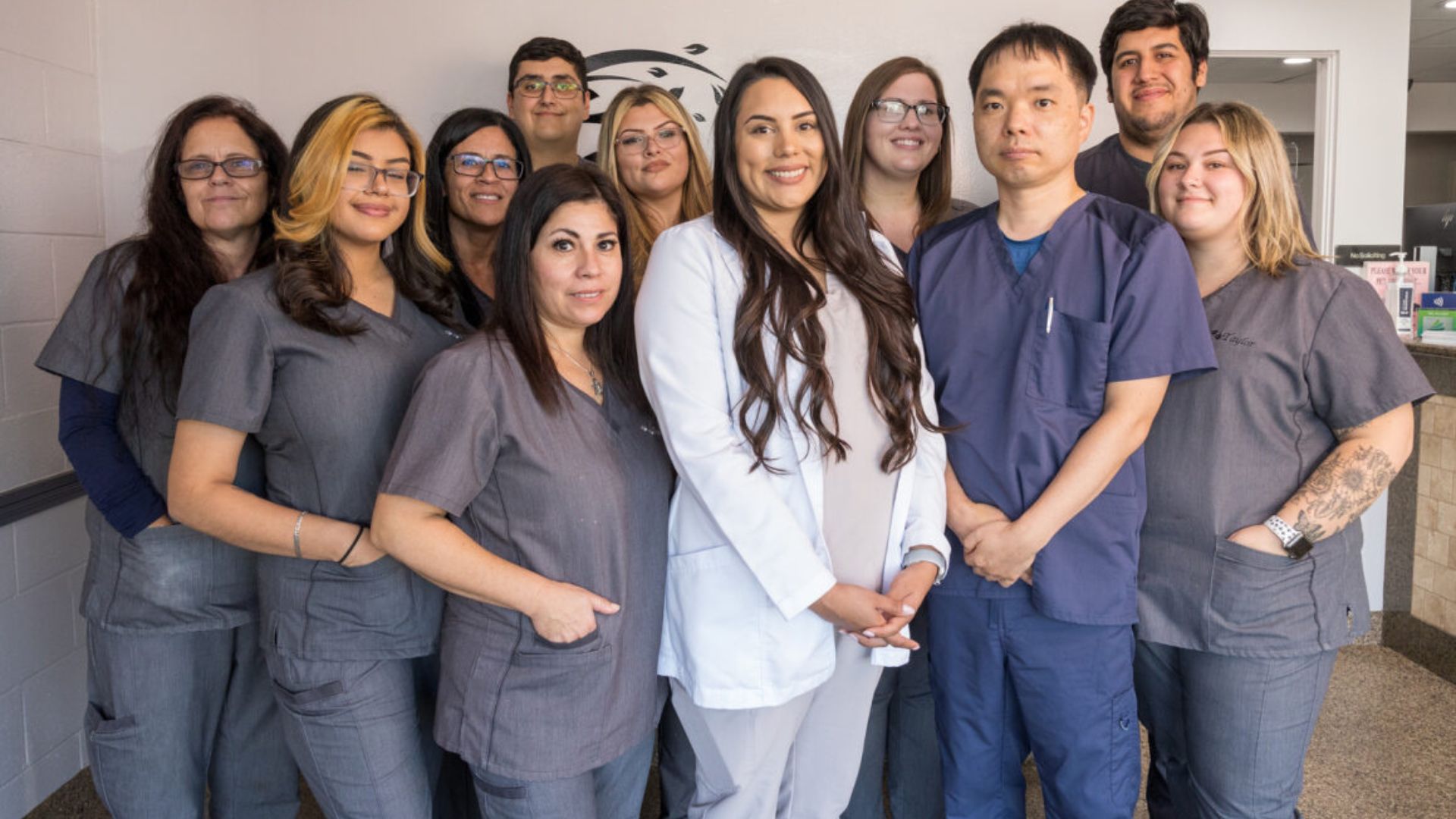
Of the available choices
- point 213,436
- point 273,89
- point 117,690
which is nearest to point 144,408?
point 213,436

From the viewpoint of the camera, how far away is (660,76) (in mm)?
3619

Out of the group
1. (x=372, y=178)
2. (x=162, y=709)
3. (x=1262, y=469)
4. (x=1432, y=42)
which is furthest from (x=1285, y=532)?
(x=1432, y=42)

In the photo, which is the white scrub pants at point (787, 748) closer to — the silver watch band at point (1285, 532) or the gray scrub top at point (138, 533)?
the silver watch band at point (1285, 532)

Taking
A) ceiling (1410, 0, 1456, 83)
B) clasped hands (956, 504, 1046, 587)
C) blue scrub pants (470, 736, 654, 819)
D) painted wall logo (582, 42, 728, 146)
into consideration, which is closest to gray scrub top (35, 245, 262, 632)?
blue scrub pants (470, 736, 654, 819)

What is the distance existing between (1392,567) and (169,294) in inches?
168

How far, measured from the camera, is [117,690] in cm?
181

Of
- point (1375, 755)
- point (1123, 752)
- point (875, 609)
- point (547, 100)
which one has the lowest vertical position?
point (1375, 755)

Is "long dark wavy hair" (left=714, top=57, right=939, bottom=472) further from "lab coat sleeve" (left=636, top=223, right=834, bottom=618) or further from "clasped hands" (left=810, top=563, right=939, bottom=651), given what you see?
"clasped hands" (left=810, top=563, right=939, bottom=651)

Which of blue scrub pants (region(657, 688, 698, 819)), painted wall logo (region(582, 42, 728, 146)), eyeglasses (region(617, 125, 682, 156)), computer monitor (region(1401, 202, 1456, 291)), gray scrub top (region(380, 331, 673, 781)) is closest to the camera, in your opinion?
gray scrub top (region(380, 331, 673, 781))

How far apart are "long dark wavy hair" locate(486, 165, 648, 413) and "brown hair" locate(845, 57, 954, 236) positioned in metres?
0.80

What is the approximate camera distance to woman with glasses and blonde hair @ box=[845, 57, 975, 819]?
220 centimetres

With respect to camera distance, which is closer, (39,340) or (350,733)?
(350,733)

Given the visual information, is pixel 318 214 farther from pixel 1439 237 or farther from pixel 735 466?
pixel 1439 237

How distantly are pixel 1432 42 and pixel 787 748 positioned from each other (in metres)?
9.02
